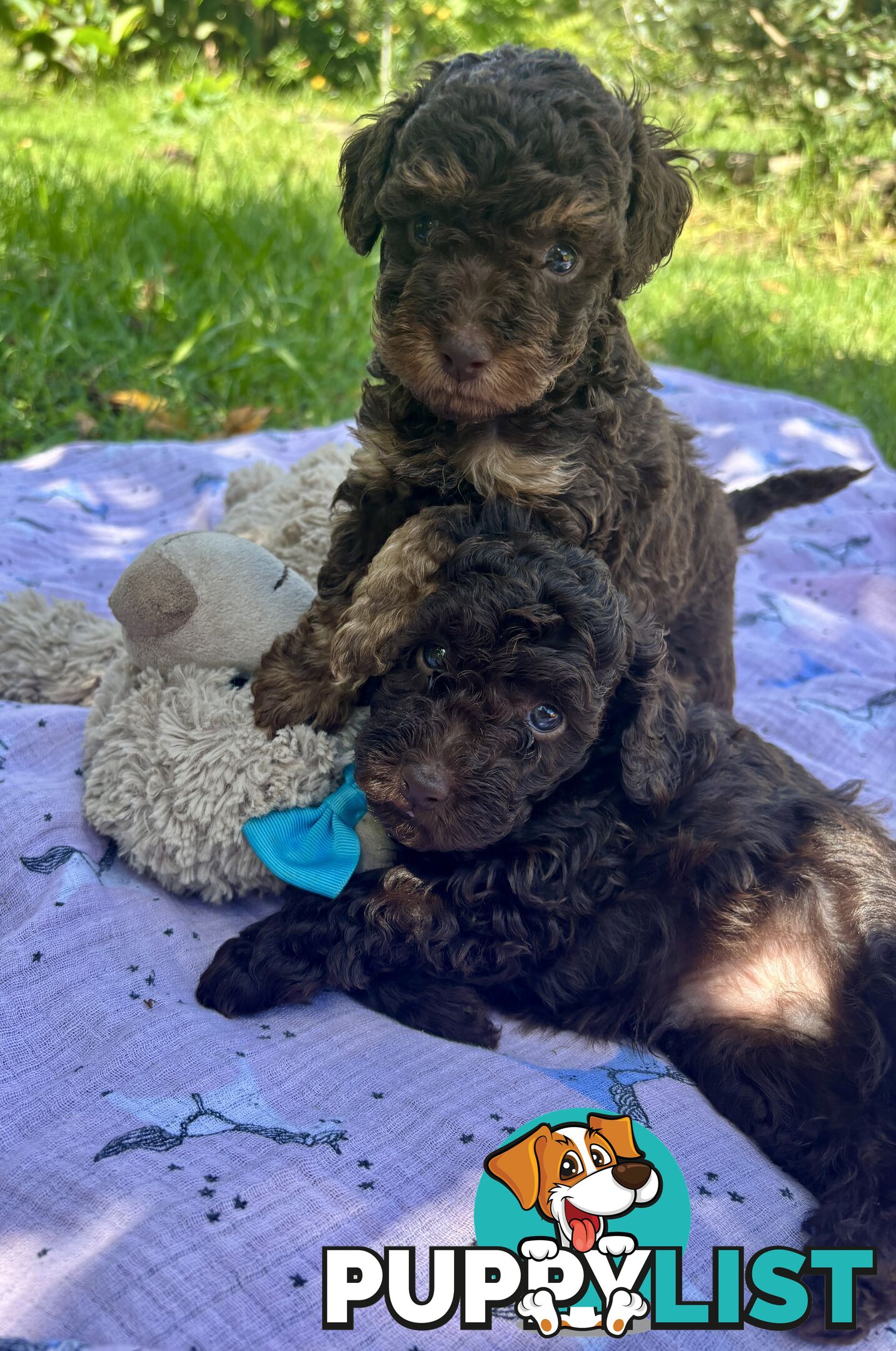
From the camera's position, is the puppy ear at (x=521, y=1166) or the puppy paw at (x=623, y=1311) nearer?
the puppy paw at (x=623, y=1311)

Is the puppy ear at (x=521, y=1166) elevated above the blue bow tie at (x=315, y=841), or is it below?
below

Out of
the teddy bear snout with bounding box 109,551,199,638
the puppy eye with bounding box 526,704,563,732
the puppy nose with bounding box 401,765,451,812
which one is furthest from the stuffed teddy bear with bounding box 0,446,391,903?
the puppy eye with bounding box 526,704,563,732

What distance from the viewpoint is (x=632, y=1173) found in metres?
2.31

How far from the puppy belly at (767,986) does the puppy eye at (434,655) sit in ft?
3.12

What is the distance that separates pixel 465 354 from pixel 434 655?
2.25ft

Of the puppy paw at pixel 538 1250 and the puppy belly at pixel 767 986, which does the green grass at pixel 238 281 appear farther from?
the puppy paw at pixel 538 1250

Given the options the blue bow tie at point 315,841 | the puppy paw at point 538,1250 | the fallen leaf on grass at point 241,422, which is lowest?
the fallen leaf on grass at point 241,422

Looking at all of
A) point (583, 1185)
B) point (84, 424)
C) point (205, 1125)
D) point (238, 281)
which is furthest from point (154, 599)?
point (238, 281)

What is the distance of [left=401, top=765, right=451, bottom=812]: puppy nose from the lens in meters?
2.47

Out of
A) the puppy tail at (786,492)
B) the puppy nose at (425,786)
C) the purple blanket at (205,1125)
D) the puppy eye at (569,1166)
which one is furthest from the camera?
the puppy tail at (786,492)

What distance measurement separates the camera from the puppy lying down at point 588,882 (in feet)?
8.37

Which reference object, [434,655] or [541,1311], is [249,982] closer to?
[434,655]

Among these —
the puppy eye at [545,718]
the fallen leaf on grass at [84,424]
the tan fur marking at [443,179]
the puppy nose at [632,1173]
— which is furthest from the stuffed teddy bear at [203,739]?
the fallen leaf on grass at [84,424]

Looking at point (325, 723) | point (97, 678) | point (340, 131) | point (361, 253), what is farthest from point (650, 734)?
point (340, 131)
